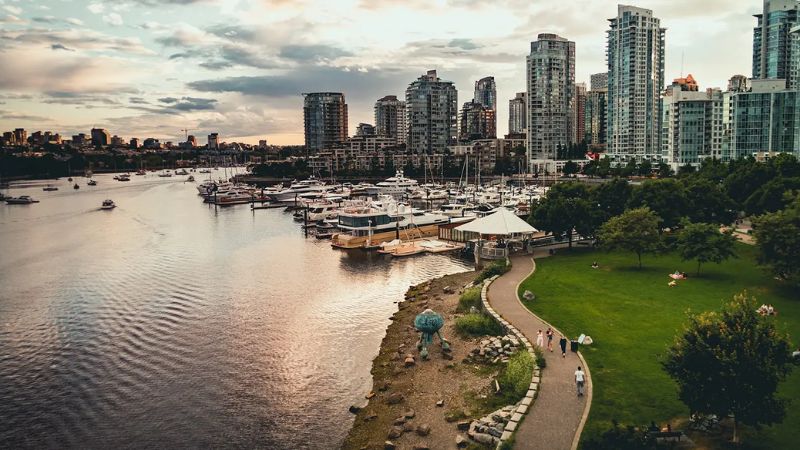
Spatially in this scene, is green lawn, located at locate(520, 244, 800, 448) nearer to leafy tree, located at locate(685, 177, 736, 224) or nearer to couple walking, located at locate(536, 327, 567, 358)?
couple walking, located at locate(536, 327, 567, 358)

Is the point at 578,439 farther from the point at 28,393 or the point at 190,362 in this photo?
the point at 28,393

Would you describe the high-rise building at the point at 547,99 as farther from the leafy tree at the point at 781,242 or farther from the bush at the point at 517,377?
the bush at the point at 517,377

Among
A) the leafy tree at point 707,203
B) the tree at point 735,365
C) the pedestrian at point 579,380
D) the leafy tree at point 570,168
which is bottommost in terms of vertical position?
the pedestrian at point 579,380

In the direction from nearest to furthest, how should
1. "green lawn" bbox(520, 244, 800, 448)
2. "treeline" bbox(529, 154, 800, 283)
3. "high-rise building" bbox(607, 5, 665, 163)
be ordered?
"green lawn" bbox(520, 244, 800, 448)
"treeline" bbox(529, 154, 800, 283)
"high-rise building" bbox(607, 5, 665, 163)

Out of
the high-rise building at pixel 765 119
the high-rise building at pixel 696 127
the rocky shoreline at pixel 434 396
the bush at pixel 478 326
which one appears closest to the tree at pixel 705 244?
the bush at pixel 478 326

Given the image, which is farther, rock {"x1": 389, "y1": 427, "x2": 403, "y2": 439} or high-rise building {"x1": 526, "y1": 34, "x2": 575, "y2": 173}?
high-rise building {"x1": 526, "y1": 34, "x2": 575, "y2": 173}

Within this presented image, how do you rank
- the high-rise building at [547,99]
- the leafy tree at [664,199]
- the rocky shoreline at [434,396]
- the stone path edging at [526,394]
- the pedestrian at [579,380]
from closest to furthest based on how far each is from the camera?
the stone path edging at [526,394], the pedestrian at [579,380], the rocky shoreline at [434,396], the leafy tree at [664,199], the high-rise building at [547,99]

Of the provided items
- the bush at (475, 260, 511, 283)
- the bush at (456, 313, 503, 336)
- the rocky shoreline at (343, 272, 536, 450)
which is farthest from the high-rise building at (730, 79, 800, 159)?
the rocky shoreline at (343, 272, 536, 450)
